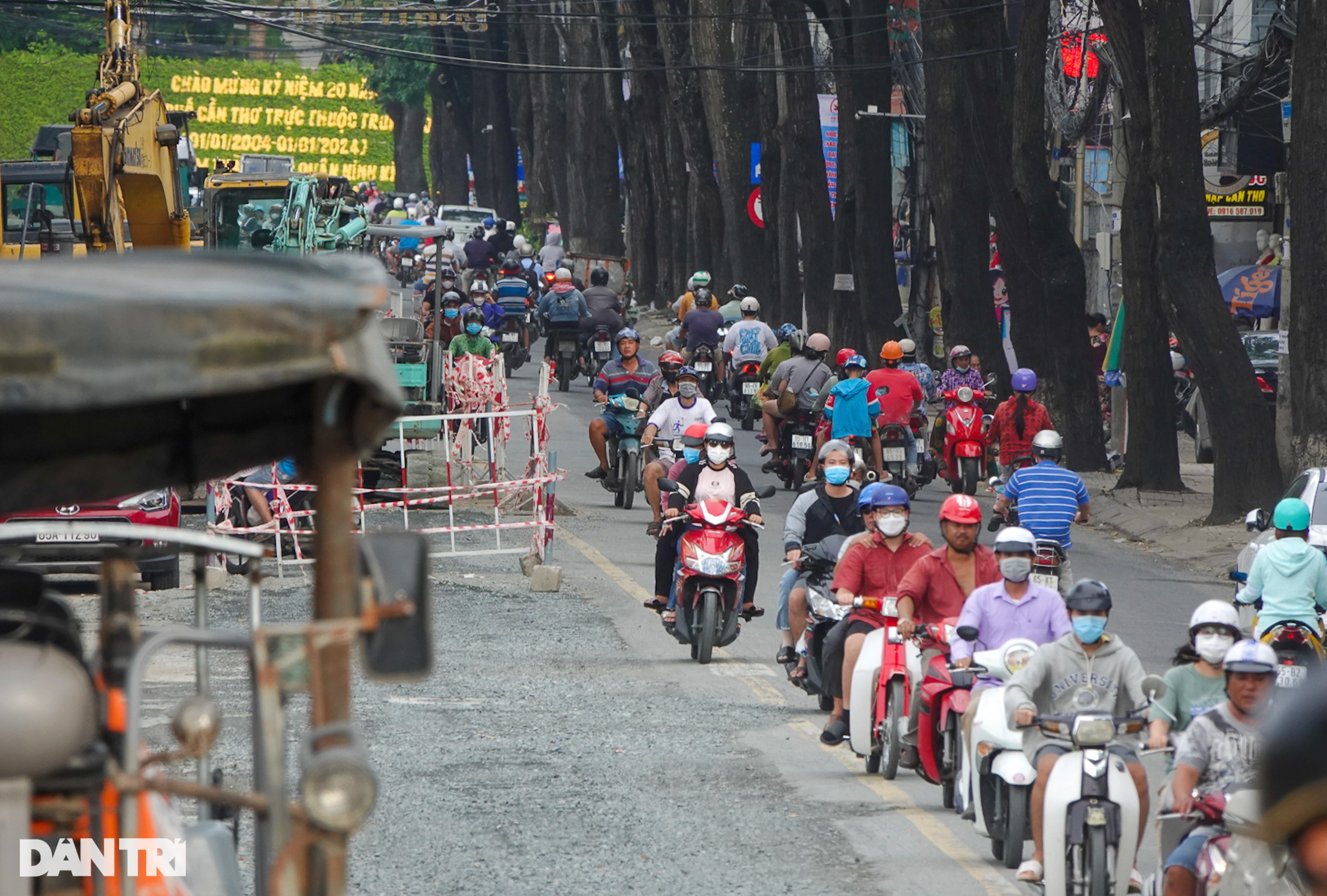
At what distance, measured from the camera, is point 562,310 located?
3306cm

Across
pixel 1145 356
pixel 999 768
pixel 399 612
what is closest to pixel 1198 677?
pixel 999 768

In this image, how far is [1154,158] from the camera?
20.6m

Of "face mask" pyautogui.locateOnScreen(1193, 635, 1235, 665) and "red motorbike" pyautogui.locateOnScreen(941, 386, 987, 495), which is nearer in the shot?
"face mask" pyautogui.locateOnScreen(1193, 635, 1235, 665)

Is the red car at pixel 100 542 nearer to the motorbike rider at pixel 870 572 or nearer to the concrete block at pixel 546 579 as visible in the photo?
the concrete block at pixel 546 579

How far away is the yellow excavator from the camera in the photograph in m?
19.7

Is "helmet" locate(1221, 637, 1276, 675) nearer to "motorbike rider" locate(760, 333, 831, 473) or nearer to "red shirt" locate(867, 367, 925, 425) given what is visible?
"red shirt" locate(867, 367, 925, 425)

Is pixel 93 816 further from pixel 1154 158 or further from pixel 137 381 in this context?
pixel 1154 158

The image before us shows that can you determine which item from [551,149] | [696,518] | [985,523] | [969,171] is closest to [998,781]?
[696,518]

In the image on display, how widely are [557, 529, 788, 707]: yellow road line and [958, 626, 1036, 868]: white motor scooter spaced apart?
3.21 m

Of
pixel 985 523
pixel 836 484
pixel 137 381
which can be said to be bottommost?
pixel 985 523

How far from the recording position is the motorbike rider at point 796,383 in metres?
22.5

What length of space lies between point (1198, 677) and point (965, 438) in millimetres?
13844

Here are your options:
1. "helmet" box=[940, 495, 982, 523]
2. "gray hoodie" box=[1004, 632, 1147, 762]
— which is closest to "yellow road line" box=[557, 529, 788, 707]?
"helmet" box=[940, 495, 982, 523]

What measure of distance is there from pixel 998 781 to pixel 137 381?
5742mm
